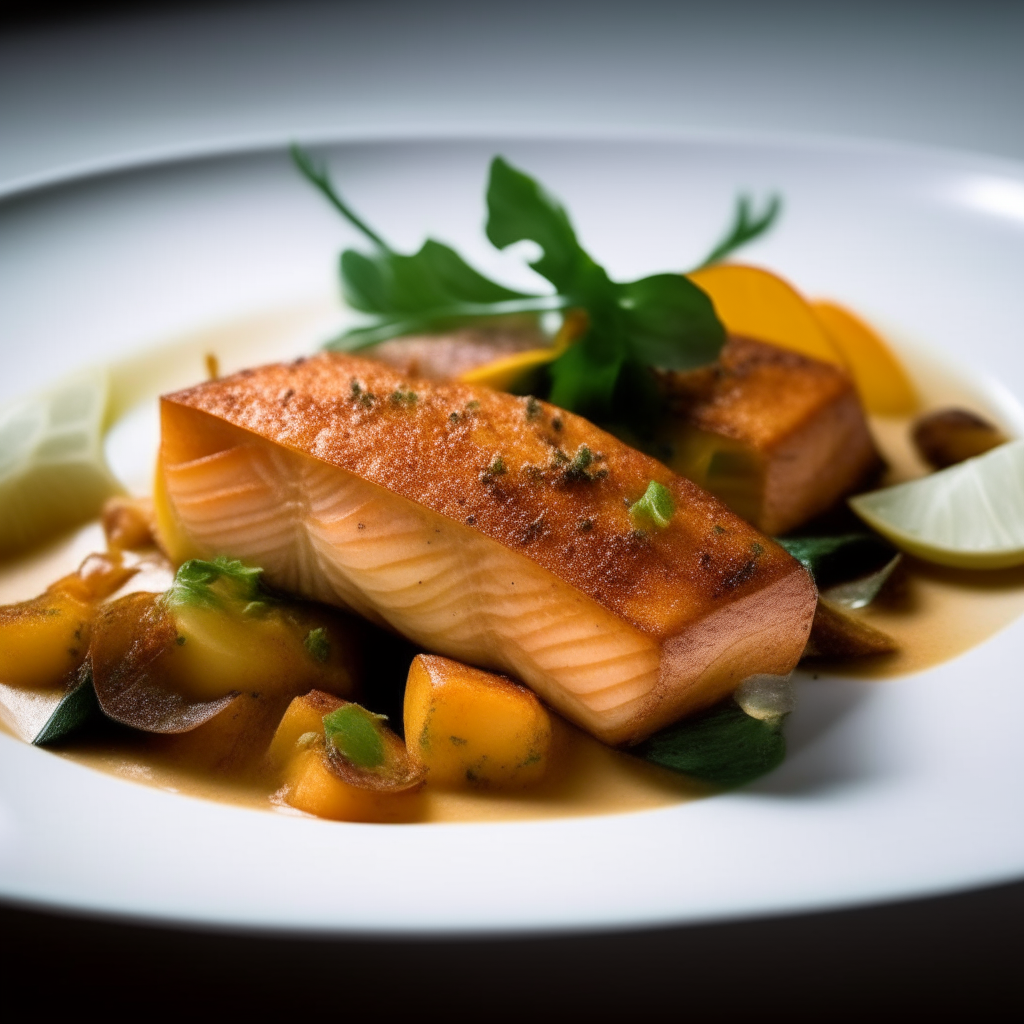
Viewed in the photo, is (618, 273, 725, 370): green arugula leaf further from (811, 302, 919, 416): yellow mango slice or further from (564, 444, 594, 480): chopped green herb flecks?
(811, 302, 919, 416): yellow mango slice

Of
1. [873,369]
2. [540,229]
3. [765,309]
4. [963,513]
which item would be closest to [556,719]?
[963,513]

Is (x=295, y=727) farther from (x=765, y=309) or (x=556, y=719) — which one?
(x=765, y=309)

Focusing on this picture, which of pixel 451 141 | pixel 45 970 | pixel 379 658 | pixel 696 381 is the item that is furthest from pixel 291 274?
pixel 45 970

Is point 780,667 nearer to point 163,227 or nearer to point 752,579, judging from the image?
point 752,579

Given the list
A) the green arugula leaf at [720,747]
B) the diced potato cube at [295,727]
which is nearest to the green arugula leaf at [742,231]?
the green arugula leaf at [720,747]

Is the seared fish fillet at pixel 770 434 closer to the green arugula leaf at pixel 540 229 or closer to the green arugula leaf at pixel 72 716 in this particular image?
the green arugula leaf at pixel 540 229
